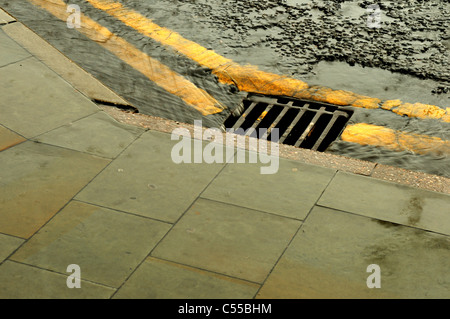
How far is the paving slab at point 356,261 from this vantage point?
3.20 meters

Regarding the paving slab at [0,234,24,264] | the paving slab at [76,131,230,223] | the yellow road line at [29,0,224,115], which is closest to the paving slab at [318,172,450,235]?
the paving slab at [76,131,230,223]

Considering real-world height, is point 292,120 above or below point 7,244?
below

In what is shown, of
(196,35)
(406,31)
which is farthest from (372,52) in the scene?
(196,35)

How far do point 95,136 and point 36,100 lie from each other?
70cm

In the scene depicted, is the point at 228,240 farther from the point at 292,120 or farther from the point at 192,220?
the point at 292,120

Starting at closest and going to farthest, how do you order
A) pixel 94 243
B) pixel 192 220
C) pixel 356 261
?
1. pixel 356 261
2. pixel 94 243
3. pixel 192 220

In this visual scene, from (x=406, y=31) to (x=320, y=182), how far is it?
252 centimetres

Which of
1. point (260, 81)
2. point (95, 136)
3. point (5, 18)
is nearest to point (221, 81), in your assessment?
point (260, 81)

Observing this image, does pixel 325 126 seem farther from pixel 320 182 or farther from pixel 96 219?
pixel 96 219

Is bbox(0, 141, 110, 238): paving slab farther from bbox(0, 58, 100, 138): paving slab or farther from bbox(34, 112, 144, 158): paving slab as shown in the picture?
bbox(0, 58, 100, 138): paving slab

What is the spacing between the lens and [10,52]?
5473 millimetres
